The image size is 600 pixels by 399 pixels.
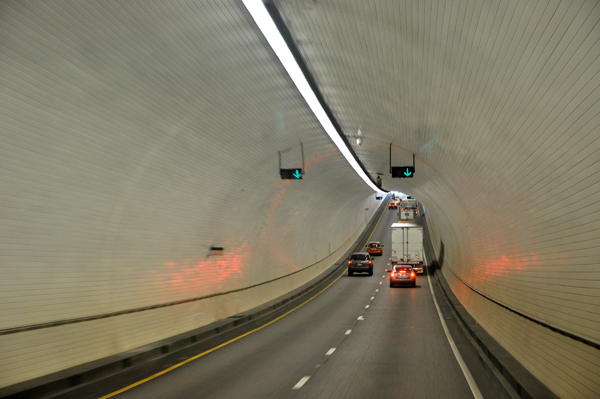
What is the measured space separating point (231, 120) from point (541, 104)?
866cm

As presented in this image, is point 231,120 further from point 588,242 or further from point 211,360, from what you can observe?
point 588,242

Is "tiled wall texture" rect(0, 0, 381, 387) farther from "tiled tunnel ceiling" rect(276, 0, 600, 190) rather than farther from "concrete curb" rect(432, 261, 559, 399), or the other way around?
"concrete curb" rect(432, 261, 559, 399)

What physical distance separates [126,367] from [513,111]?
8.79 meters

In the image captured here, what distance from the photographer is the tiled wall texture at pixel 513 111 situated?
7.50 m

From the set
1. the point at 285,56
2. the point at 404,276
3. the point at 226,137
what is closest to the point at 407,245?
the point at 404,276

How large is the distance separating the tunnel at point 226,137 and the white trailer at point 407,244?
22.7m

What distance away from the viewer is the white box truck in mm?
41812

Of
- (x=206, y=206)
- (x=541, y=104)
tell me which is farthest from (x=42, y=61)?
(x=206, y=206)

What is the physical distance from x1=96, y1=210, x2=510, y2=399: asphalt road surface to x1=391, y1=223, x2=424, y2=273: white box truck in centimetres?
1851

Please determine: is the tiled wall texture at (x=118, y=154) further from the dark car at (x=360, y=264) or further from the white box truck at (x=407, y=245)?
the dark car at (x=360, y=264)

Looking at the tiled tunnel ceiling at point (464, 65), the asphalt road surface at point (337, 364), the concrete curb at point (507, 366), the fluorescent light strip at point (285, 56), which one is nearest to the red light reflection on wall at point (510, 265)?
the concrete curb at point (507, 366)

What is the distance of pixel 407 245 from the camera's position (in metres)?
42.3

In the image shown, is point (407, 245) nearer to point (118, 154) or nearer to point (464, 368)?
point (464, 368)

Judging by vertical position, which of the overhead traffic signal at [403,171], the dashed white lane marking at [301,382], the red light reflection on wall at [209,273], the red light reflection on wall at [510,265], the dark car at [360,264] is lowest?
the dashed white lane marking at [301,382]
